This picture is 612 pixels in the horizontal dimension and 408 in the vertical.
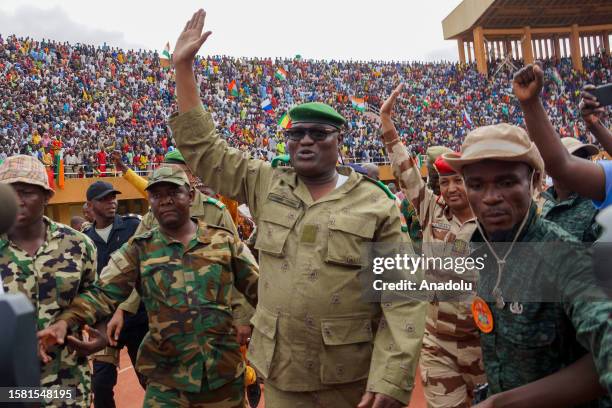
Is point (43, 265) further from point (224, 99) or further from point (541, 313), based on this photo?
point (224, 99)

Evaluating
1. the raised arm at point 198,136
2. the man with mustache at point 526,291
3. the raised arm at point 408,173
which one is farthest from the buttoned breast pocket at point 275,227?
the raised arm at point 408,173

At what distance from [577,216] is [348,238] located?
91 centimetres

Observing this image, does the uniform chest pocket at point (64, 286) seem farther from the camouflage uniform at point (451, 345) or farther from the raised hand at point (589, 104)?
the raised hand at point (589, 104)

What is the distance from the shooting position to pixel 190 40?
2.86 metres

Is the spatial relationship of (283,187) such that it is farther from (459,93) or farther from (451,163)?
(459,93)

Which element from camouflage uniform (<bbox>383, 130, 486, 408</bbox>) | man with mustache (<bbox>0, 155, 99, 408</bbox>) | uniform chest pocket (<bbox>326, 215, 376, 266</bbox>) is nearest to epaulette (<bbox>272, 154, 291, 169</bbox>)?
uniform chest pocket (<bbox>326, 215, 376, 266</bbox>)

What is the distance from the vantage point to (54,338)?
2.81m

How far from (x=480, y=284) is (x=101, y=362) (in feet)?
11.5

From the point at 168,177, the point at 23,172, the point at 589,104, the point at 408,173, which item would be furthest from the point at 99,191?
the point at 589,104

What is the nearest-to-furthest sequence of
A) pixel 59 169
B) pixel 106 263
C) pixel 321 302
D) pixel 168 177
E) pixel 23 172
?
pixel 321 302
pixel 23 172
pixel 168 177
pixel 106 263
pixel 59 169

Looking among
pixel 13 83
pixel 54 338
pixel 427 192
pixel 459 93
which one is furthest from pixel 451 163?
pixel 459 93

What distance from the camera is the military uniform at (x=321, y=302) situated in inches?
101

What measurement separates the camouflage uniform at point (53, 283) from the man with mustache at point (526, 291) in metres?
2.14

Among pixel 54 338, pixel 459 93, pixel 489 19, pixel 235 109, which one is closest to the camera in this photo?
pixel 54 338
